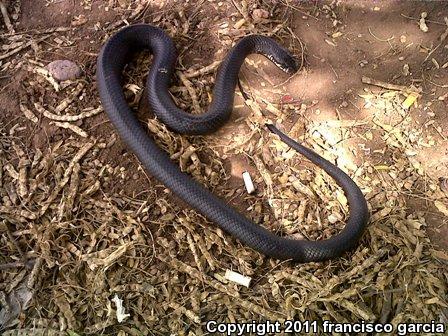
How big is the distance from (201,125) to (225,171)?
0.57 metres

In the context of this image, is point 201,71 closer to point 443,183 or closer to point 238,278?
point 238,278

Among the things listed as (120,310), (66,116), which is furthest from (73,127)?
(120,310)

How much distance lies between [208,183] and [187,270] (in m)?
0.99

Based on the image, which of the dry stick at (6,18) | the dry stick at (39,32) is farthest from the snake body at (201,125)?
the dry stick at (6,18)

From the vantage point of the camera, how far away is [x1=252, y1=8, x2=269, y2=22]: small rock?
6.06 m

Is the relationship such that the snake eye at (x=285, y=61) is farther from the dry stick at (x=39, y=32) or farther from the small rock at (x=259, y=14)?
the dry stick at (x=39, y=32)

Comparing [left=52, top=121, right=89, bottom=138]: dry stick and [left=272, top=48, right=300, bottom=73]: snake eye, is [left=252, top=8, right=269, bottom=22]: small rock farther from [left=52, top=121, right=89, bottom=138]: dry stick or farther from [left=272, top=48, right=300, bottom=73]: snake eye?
[left=52, top=121, right=89, bottom=138]: dry stick

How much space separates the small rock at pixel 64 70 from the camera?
18.3ft

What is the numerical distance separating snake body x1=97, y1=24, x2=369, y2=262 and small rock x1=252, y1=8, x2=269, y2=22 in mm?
344

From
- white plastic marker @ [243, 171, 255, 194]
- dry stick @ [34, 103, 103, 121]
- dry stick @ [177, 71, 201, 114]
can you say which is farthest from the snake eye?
dry stick @ [34, 103, 103, 121]

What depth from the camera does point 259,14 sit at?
606 centimetres

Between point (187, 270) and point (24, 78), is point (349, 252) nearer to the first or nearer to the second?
point (187, 270)

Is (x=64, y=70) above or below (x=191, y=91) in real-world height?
above

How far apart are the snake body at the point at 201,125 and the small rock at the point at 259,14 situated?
344 millimetres
